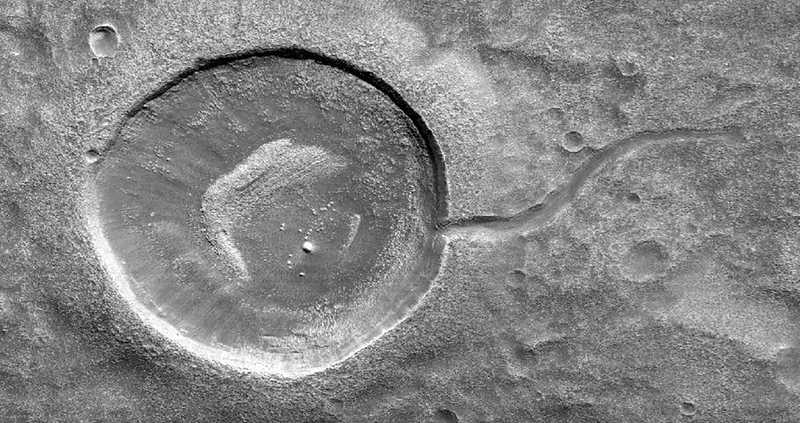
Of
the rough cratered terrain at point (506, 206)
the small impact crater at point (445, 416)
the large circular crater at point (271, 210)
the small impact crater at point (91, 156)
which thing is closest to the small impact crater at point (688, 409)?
the rough cratered terrain at point (506, 206)

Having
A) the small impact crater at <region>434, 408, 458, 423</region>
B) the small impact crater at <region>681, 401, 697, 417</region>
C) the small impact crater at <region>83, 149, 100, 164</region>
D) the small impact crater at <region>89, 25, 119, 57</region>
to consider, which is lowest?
the small impact crater at <region>434, 408, 458, 423</region>

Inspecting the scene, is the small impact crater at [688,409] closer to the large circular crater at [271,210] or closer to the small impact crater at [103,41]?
the large circular crater at [271,210]

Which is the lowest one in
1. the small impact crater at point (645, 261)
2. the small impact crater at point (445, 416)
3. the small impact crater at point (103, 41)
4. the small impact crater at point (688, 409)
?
the small impact crater at point (445, 416)

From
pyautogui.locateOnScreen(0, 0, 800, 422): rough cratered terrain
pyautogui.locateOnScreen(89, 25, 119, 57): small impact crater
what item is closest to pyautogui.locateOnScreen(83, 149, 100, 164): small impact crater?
pyautogui.locateOnScreen(0, 0, 800, 422): rough cratered terrain

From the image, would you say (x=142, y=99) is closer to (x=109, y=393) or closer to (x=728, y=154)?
(x=109, y=393)

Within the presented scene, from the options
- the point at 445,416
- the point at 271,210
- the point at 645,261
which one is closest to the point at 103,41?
the point at 271,210

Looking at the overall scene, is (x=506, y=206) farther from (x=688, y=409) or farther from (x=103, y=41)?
(x=103, y=41)

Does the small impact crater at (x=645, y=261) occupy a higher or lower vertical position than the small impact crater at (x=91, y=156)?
lower

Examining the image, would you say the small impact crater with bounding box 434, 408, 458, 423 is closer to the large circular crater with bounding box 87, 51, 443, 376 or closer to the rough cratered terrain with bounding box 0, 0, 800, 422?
the rough cratered terrain with bounding box 0, 0, 800, 422
